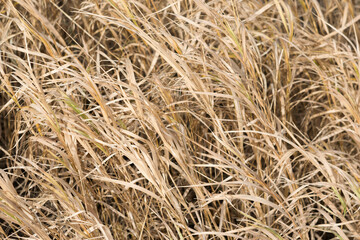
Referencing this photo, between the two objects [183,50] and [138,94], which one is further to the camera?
[183,50]

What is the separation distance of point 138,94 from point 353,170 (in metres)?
0.50

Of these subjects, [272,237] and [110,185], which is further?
[110,185]

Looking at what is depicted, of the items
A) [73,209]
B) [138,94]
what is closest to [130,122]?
[138,94]

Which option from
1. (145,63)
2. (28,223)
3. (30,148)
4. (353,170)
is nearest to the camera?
(28,223)

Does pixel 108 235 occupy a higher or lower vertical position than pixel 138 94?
lower

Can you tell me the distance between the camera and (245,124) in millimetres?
1140

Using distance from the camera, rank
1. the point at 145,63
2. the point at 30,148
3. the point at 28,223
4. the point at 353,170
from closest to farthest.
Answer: the point at 28,223 < the point at 353,170 < the point at 30,148 < the point at 145,63

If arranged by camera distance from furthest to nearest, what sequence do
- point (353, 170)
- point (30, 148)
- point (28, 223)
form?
1. point (30, 148)
2. point (353, 170)
3. point (28, 223)

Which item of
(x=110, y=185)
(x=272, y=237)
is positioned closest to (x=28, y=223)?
(x=110, y=185)

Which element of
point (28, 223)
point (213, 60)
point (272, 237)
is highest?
point (213, 60)

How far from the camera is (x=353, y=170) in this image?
3.48ft

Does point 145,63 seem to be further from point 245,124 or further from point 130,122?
point 245,124

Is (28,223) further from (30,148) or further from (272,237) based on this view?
(272,237)

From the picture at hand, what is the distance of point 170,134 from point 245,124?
7.4 inches
